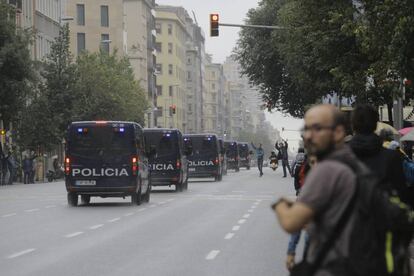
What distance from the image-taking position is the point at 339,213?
5.63m

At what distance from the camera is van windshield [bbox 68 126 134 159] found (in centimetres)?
3075

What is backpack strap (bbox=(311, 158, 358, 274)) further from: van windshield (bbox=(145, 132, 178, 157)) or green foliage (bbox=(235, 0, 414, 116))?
van windshield (bbox=(145, 132, 178, 157))

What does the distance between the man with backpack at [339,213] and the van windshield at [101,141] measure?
984 inches

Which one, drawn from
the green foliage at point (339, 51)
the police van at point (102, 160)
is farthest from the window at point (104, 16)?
the police van at point (102, 160)

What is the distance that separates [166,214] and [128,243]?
8.43 m

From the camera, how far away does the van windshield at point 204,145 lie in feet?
183

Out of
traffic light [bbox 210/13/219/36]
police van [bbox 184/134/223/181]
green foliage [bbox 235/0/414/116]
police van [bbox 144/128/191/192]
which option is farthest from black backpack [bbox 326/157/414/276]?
police van [bbox 184/134/223/181]

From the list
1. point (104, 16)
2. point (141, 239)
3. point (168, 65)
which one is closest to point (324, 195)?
point (141, 239)

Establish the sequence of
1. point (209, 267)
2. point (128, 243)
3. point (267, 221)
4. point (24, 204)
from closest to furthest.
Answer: point (209, 267) < point (128, 243) < point (267, 221) < point (24, 204)

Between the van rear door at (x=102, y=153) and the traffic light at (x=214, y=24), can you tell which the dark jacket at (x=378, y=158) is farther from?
the traffic light at (x=214, y=24)

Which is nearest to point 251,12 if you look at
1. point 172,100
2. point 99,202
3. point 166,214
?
point 99,202

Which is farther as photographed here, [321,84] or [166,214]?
[321,84]

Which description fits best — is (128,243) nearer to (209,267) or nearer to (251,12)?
(209,267)

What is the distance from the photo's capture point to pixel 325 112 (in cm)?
586
